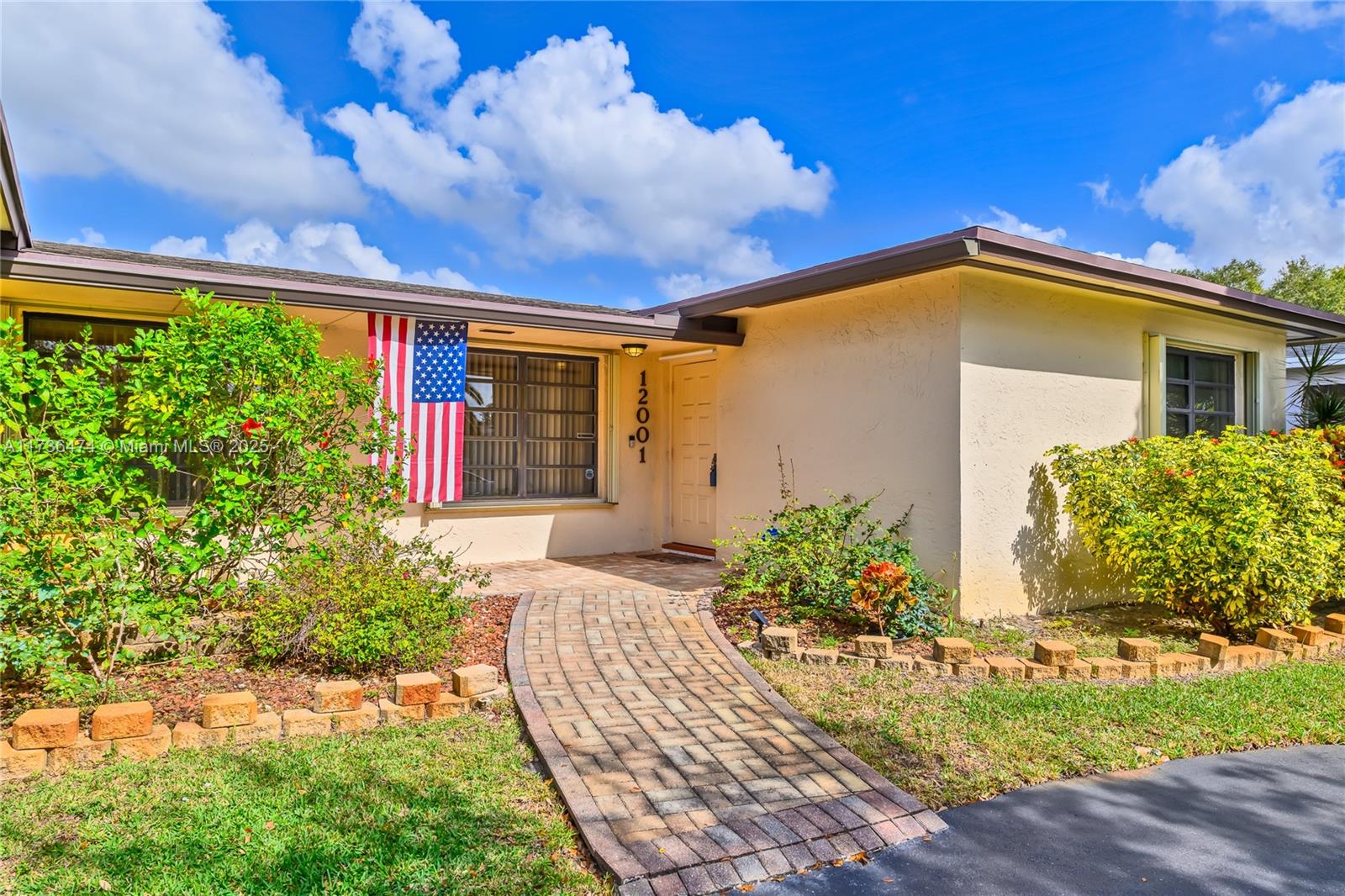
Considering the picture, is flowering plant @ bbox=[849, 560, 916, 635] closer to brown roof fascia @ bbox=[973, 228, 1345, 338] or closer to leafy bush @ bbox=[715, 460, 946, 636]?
leafy bush @ bbox=[715, 460, 946, 636]

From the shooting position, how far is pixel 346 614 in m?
4.63

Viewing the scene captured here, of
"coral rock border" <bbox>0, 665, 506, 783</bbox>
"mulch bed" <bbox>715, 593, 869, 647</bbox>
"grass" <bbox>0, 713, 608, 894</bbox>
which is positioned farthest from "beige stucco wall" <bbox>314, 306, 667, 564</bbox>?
"grass" <bbox>0, 713, 608, 894</bbox>

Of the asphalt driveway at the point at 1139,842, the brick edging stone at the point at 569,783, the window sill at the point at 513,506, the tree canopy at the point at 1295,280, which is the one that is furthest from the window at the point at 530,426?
the tree canopy at the point at 1295,280

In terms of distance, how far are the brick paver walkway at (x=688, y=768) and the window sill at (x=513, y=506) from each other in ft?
11.4

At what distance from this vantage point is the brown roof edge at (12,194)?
3993 millimetres

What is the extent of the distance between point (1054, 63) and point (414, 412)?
986cm

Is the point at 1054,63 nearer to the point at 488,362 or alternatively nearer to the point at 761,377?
the point at 761,377

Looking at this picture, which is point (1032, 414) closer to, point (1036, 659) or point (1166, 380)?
point (1166, 380)

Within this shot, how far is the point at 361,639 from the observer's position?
4516mm

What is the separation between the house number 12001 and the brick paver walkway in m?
4.86

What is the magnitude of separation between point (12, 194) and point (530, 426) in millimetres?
5562

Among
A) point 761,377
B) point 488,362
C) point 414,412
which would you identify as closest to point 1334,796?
point 761,377

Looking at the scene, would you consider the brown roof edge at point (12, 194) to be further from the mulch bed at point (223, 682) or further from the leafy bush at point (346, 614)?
the mulch bed at point (223, 682)

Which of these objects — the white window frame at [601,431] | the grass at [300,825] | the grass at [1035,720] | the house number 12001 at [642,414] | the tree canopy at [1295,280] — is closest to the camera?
the grass at [300,825]
